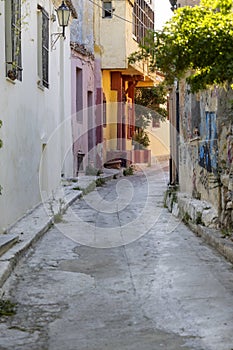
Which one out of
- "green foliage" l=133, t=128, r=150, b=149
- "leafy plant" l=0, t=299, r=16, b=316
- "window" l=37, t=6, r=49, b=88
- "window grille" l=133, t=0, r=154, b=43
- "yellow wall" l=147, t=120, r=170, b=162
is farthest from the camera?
"yellow wall" l=147, t=120, r=170, b=162

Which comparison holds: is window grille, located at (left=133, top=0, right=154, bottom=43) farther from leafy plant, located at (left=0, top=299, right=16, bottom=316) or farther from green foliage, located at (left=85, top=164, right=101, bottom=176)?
leafy plant, located at (left=0, top=299, right=16, bottom=316)

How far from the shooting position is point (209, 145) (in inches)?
464

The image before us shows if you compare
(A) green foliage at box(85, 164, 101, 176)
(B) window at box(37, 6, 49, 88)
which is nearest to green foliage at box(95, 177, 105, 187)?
(A) green foliage at box(85, 164, 101, 176)

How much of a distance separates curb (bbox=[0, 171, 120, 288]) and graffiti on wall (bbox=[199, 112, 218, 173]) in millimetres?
3055

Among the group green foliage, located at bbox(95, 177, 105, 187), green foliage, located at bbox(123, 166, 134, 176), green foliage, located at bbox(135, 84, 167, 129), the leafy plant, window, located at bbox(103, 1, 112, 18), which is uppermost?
window, located at bbox(103, 1, 112, 18)

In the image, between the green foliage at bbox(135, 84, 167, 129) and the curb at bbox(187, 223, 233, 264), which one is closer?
the curb at bbox(187, 223, 233, 264)

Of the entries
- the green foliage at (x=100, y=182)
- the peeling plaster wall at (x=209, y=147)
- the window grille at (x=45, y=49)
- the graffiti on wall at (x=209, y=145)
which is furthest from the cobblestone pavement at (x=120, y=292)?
the green foliage at (x=100, y=182)

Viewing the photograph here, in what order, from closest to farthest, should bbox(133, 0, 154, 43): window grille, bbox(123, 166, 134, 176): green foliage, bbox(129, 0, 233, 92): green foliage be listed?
1. bbox(129, 0, 233, 92): green foliage
2. bbox(123, 166, 134, 176): green foliage
3. bbox(133, 0, 154, 43): window grille

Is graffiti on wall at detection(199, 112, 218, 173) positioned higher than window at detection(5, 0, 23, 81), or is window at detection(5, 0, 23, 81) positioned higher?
window at detection(5, 0, 23, 81)

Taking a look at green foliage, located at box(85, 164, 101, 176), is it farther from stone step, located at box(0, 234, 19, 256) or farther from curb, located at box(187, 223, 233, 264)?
stone step, located at box(0, 234, 19, 256)

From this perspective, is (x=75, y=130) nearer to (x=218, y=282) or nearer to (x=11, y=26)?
(x=11, y=26)

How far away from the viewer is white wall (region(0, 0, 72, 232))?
10.2 metres

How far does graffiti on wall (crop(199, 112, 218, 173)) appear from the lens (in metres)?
11.4

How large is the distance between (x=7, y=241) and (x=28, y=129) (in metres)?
3.72
